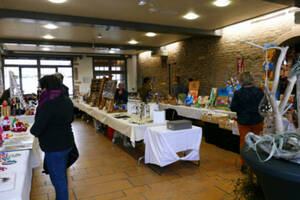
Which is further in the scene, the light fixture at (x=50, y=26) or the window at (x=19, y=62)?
the window at (x=19, y=62)

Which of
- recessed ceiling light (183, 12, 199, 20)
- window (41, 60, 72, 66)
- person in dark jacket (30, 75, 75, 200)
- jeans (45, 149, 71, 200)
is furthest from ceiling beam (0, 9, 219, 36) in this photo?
window (41, 60, 72, 66)

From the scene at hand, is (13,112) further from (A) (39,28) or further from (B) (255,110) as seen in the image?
(B) (255,110)

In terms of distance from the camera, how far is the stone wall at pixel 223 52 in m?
5.27

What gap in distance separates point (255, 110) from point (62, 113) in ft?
8.56

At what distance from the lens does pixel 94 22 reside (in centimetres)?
541

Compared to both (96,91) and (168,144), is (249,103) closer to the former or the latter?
(168,144)

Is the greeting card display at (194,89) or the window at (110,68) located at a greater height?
the window at (110,68)

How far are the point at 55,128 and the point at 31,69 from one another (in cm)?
1062

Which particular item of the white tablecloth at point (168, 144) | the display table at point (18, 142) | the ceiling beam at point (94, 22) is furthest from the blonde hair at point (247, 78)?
the ceiling beam at point (94, 22)

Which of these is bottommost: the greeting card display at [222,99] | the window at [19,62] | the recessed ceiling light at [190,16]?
the greeting card display at [222,99]

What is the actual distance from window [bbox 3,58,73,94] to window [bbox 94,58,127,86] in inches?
56.0

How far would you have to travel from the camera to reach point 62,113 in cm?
218

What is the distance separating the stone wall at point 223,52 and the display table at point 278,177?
4.67 meters

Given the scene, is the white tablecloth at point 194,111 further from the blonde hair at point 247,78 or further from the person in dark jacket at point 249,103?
the blonde hair at point 247,78
